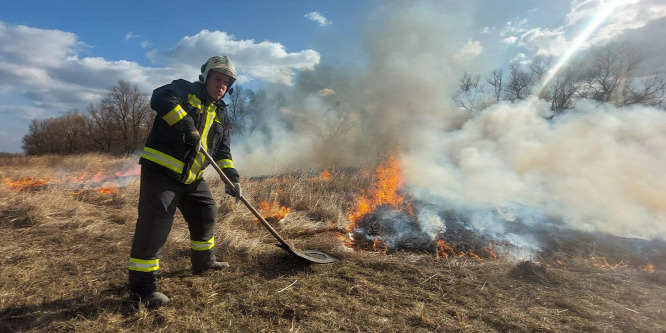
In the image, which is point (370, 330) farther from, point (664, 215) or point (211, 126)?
point (664, 215)

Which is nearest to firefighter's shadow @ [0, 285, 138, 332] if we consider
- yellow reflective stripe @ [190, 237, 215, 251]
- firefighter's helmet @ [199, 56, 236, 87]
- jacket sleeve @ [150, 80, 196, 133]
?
Answer: yellow reflective stripe @ [190, 237, 215, 251]

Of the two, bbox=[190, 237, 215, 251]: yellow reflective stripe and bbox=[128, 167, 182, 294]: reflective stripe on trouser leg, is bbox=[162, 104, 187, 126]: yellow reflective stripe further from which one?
bbox=[190, 237, 215, 251]: yellow reflective stripe

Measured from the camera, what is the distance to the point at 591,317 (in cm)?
279

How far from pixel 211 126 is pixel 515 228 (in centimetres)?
565

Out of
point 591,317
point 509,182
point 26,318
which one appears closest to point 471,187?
point 509,182

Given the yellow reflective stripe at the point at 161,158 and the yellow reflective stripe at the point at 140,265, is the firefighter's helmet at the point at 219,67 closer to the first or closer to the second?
the yellow reflective stripe at the point at 161,158

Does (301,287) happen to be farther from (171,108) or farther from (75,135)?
(75,135)

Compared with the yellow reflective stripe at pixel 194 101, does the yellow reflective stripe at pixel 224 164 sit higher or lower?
lower

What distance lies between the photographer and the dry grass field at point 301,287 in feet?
8.52

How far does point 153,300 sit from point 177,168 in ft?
3.90

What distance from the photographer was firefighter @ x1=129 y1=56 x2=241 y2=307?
2760 mm

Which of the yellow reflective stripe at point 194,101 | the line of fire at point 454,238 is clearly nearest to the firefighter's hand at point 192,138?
the yellow reflective stripe at point 194,101

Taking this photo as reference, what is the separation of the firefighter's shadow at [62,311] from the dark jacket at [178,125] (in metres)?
1.23

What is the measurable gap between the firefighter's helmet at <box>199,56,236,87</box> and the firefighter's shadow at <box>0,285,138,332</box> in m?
2.25
